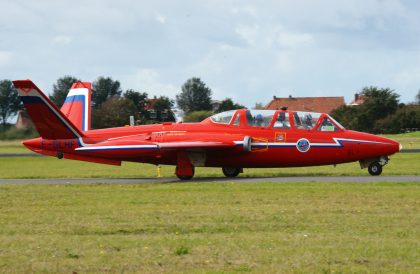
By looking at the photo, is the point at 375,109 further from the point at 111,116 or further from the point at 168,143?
the point at 168,143

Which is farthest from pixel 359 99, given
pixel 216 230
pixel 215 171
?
pixel 216 230

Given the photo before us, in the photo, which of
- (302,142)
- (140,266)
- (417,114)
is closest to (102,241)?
(140,266)

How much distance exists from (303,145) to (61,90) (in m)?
70.0

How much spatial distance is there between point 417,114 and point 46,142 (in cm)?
7975

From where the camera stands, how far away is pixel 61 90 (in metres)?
92.7

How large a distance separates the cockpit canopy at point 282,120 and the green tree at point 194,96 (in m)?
77.5

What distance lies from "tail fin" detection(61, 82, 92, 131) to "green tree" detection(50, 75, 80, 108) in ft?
173

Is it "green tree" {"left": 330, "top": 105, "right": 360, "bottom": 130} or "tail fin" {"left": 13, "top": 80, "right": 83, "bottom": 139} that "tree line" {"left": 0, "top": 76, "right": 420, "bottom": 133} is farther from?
"tail fin" {"left": 13, "top": 80, "right": 83, "bottom": 139}

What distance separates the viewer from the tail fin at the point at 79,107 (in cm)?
3157

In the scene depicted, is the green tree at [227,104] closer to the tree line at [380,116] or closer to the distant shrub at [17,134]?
the tree line at [380,116]

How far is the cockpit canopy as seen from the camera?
26.5 meters

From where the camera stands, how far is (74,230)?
44.9 ft

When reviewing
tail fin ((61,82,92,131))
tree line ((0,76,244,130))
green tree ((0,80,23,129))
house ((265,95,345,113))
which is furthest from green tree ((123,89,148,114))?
tail fin ((61,82,92,131))

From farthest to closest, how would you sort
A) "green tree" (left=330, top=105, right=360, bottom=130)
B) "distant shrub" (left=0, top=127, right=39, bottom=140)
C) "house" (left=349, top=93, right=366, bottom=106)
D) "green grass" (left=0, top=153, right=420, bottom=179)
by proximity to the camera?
"house" (left=349, top=93, right=366, bottom=106) → "green tree" (left=330, top=105, right=360, bottom=130) → "distant shrub" (left=0, top=127, right=39, bottom=140) → "green grass" (left=0, top=153, right=420, bottom=179)
